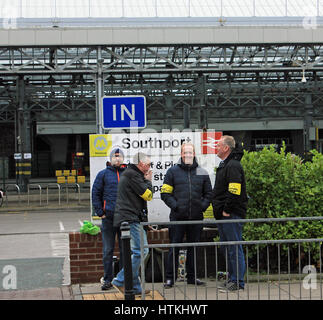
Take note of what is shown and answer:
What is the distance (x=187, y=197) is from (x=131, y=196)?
0.97 metres

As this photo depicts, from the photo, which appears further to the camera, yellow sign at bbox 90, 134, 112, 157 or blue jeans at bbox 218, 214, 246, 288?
yellow sign at bbox 90, 134, 112, 157

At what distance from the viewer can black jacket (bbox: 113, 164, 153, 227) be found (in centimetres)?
703

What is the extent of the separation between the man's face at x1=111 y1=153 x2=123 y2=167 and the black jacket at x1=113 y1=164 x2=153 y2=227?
2.43 feet

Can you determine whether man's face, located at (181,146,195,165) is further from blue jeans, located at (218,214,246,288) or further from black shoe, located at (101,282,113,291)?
black shoe, located at (101,282,113,291)

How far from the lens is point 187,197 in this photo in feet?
25.3

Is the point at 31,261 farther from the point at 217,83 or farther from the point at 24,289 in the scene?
the point at 217,83

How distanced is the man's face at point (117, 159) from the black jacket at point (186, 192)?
0.70 meters

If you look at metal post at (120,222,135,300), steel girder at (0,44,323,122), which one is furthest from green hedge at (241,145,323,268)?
steel girder at (0,44,323,122)

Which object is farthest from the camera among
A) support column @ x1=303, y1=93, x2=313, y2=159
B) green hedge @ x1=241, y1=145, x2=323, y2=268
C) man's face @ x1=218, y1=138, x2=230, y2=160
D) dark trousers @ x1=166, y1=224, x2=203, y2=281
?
support column @ x1=303, y1=93, x2=313, y2=159
